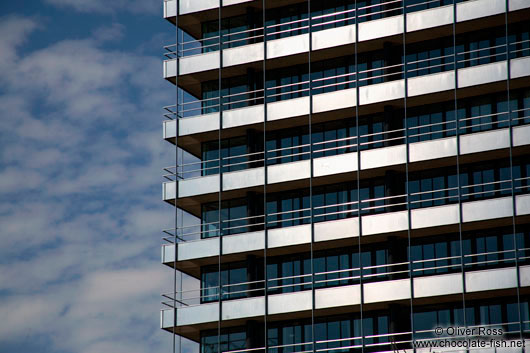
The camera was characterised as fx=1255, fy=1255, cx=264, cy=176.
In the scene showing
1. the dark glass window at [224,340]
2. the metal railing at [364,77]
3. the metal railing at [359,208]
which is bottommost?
the dark glass window at [224,340]

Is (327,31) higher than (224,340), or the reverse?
(327,31)

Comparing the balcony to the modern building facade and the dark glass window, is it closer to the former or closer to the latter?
the modern building facade

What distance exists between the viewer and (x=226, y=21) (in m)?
81.6

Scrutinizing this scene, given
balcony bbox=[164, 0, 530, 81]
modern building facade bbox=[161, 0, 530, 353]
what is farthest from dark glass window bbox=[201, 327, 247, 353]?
balcony bbox=[164, 0, 530, 81]

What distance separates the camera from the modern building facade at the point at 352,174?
70812mm

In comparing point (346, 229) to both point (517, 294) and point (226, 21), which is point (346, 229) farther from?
point (226, 21)

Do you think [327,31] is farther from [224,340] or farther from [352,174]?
[224,340]

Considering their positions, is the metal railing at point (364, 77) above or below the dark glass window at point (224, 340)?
above

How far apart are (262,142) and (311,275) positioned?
378 inches

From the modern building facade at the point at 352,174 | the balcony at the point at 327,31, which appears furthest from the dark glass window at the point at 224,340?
the balcony at the point at 327,31

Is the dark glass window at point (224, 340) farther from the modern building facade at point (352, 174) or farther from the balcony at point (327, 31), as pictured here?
the balcony at point (327, 31)

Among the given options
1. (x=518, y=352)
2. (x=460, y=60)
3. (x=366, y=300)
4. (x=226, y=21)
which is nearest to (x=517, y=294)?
(x=518, y=352)

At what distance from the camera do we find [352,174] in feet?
243

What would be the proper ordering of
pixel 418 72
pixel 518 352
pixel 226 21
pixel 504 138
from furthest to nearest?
pixel 226 21 < pixel 418 72 < pixel 504 138 < pixel 518 352
